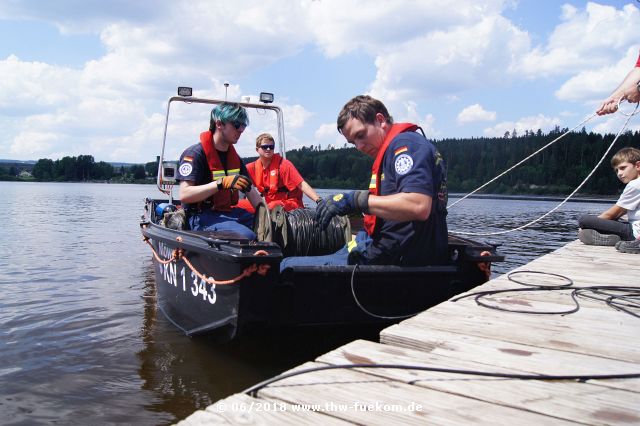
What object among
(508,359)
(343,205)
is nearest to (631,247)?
(343,205)

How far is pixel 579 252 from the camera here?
264 inches

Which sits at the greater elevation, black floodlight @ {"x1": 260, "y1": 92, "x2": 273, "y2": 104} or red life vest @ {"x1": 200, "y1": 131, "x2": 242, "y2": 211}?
black floodlight @ {"x1": 260, "y1": 92, "x2": 273, "y2": 104}

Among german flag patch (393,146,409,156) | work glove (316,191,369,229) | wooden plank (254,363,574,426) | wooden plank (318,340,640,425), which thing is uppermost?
german flag patch (393,146,409,156)

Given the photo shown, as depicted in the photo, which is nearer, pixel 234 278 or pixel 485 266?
pixel 234 278

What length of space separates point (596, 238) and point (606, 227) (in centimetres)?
20

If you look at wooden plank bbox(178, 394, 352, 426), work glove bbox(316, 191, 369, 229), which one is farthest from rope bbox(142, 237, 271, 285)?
wooden plank bbox(178, 394, 352, 426)

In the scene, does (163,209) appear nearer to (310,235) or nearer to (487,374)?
(310,235)

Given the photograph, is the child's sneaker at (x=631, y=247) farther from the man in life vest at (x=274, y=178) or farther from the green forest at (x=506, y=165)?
the green forest at (x=506, y=165)

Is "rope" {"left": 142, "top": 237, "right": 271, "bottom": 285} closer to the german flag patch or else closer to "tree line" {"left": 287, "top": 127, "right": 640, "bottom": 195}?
the german flag patch

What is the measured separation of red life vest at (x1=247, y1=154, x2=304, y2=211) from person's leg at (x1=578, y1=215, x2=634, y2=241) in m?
4.27

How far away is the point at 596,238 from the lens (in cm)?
745

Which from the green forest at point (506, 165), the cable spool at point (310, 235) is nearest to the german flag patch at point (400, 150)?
the cable spool at point (310, 235)

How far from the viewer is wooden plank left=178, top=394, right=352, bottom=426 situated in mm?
1661

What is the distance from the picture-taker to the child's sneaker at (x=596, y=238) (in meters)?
7.32
